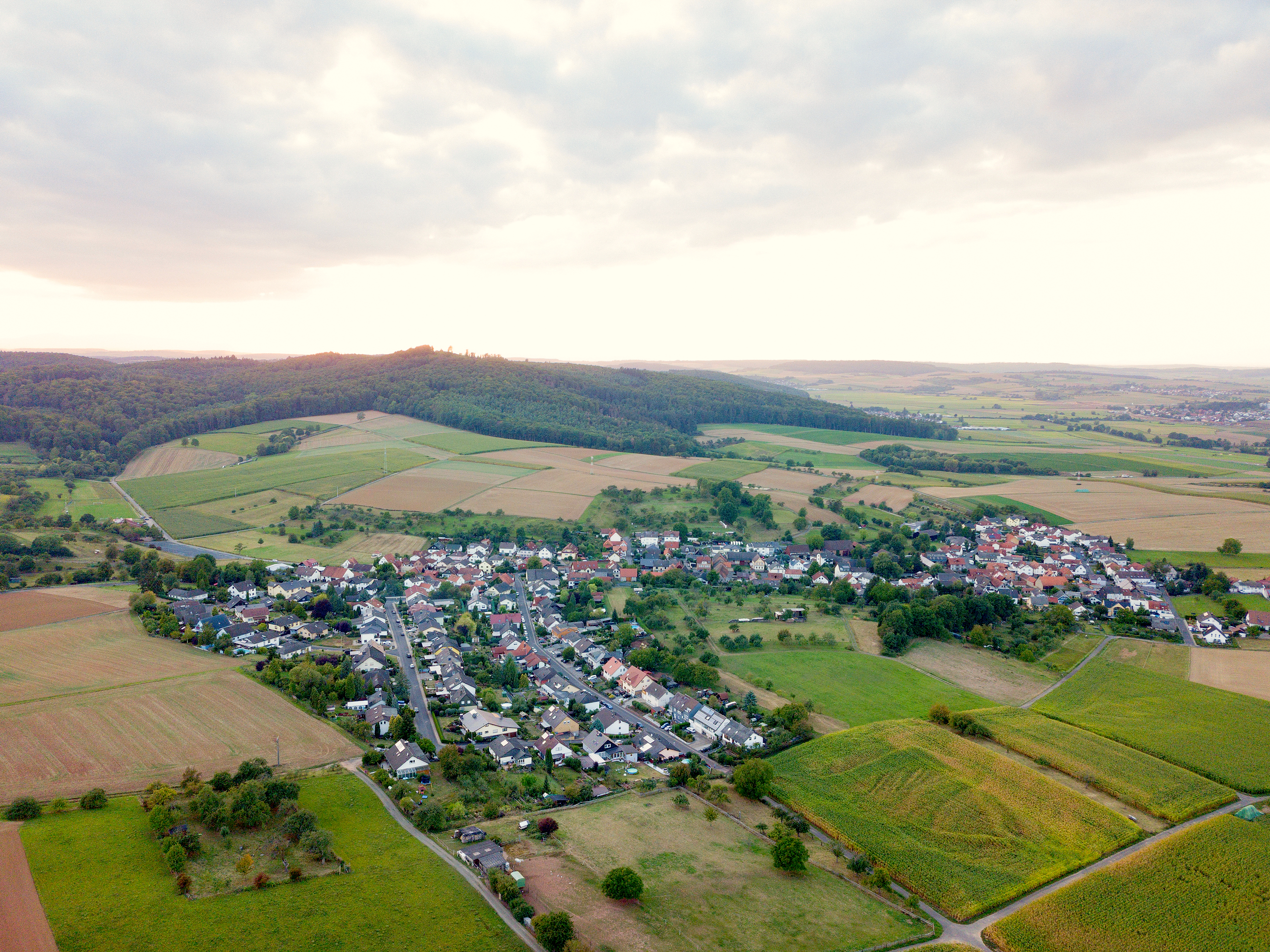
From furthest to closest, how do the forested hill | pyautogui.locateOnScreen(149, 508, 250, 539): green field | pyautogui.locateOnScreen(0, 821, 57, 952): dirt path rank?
the forested hill → pyautogui.locateOnScreen(149, 508, 250, 539): green field → pyautogui.locateOnScreen(0, 821, 57, 952): dirt path

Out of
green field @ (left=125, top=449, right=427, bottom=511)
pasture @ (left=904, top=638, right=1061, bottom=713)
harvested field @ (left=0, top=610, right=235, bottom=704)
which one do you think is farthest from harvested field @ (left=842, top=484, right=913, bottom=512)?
harvested field @ (left=0, top=610, right=235, bottom=704)

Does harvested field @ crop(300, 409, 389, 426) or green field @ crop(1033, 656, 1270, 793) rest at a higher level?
harvested field @ crop(300, 409, 389, 426)

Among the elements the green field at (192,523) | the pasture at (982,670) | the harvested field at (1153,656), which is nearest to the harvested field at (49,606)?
the green field at (192,523)

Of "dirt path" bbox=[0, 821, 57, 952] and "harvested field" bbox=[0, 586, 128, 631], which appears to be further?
"harvested field" bbox=[0, 586, 128, 631]

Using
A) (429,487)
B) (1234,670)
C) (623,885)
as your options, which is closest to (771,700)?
(623,885)

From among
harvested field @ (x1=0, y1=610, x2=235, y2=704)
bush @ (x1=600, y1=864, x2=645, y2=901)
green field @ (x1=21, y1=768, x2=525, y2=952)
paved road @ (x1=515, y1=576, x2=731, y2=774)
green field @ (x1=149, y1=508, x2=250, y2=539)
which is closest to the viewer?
green field @ (x1=21, y1=768, x2=525, y2=952)

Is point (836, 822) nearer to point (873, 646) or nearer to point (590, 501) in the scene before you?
point (873, 646)

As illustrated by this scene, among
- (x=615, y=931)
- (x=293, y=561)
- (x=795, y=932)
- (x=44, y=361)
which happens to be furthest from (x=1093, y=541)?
(x=44, y=361)

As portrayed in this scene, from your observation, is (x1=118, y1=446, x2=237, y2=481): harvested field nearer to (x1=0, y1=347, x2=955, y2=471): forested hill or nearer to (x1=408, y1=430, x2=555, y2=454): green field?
(x1=0, y1=347, x2=955, y2=471): forested hill
